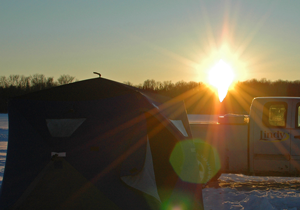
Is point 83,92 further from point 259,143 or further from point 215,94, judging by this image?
point 215,94

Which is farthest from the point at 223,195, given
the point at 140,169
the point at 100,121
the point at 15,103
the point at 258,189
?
the point at 15,103

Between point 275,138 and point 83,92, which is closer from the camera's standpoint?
point 83,92

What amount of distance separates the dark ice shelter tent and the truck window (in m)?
3.20

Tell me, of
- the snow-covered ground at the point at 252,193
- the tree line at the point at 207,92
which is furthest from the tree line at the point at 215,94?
the snow-covered ground at the point at 252,193

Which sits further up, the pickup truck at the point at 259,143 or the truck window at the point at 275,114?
the truck window at the point at 275,114

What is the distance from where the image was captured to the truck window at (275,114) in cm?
693

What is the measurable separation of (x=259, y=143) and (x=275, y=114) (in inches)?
34.4

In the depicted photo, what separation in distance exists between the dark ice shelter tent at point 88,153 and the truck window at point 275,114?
320 cm

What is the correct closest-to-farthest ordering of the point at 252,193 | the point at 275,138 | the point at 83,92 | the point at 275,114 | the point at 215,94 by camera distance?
the point at 83,92 < the point at 252,193 < the point at 275,138 < the point at 275,114 < the point at 215,94

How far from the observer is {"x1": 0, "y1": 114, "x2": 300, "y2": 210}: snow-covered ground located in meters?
5.36

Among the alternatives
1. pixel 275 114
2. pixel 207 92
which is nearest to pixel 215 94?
pixel 207 92

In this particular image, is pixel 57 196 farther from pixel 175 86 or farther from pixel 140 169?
pixel 175 86

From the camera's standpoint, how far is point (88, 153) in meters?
4.23

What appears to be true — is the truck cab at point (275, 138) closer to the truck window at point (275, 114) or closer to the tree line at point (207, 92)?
the truck window at point (275, 114)
